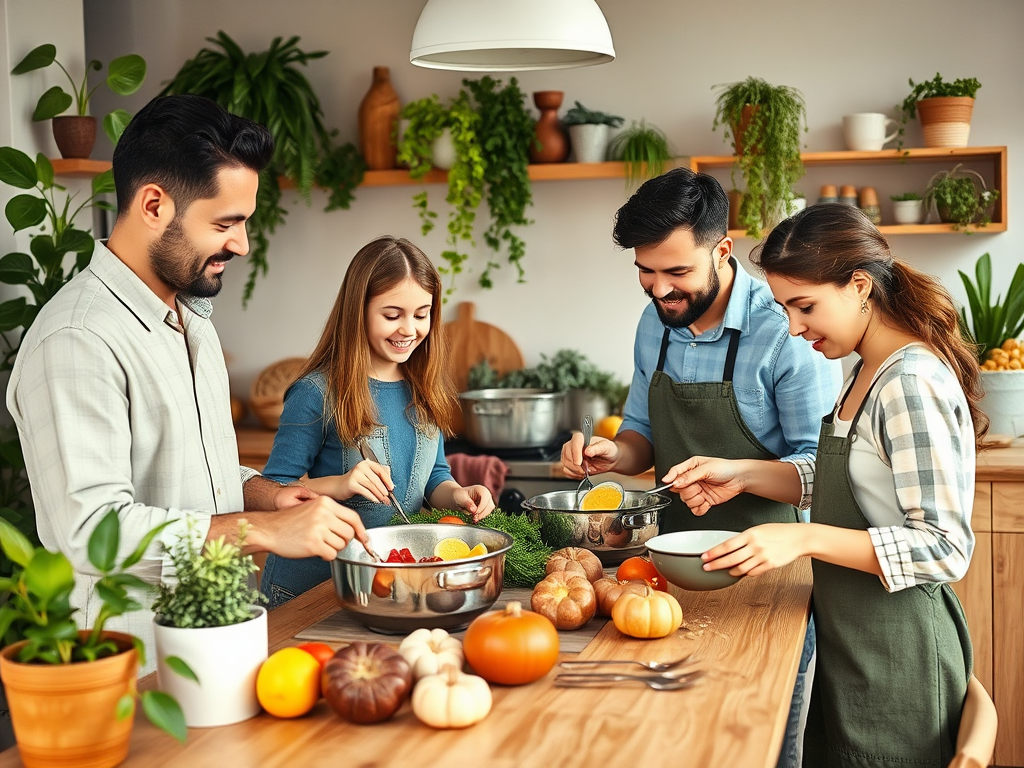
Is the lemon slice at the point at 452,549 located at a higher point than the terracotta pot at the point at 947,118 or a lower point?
lower

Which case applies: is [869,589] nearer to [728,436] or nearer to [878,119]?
[728,436]

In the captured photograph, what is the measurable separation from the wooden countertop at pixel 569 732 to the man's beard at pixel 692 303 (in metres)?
0.94

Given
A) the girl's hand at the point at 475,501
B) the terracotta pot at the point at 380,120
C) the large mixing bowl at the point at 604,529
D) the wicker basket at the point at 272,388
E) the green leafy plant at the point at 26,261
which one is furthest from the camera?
the wicker basket at the point at 272,388

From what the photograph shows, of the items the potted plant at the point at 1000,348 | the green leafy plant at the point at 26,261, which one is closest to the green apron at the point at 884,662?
the potted plant at the point at 1000,348

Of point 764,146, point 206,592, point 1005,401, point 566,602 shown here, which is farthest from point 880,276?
point 764,146

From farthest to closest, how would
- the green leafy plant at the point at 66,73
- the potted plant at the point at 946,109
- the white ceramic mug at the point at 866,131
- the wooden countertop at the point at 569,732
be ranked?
the white ceramic mug at the point at 866,131 < the potted plant at the point at 946,109 < the green leafy plant at the point at 66,73 < the wooden countertop at the point at 569,732

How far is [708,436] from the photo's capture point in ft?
8.02

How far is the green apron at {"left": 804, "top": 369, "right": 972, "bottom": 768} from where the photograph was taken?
1.76m

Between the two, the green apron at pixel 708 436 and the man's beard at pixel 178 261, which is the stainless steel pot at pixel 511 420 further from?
the man's beard at pixel 178 261

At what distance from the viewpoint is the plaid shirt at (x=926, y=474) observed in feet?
5.37

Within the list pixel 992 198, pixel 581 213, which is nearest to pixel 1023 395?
pixel 992 198

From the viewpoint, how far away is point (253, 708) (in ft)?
4.61

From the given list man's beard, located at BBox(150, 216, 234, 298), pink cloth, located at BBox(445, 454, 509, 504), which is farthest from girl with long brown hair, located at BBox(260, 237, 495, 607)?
pink cloth, located at BBox(445, 454, 509, 504)

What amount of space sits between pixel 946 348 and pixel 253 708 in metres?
1.26
